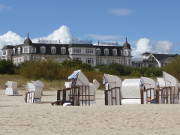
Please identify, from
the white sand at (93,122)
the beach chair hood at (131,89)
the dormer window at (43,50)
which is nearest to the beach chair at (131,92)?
the beach chair hood at (131,89)

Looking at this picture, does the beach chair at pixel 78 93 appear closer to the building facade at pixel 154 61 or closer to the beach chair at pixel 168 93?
the beach chair at pixel 168 93

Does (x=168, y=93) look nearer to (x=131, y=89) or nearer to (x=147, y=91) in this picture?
(x=147, y=91)

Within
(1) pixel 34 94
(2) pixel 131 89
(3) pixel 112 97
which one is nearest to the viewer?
(3) pixel 112 97

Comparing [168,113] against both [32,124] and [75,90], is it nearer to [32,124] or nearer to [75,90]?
[32,124]

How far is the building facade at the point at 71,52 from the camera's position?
88.7 m

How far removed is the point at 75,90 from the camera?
56.4ft

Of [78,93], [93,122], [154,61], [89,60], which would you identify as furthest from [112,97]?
[154,61]

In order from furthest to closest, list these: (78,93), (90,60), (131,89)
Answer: (90,60)
(131,89)
(78,93)

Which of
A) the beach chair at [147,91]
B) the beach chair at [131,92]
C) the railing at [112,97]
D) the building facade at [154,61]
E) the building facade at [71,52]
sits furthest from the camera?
the building facade at [154,61]

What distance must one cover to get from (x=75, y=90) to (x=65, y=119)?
21.1 ft

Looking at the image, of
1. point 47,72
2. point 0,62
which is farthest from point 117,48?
point 47,72

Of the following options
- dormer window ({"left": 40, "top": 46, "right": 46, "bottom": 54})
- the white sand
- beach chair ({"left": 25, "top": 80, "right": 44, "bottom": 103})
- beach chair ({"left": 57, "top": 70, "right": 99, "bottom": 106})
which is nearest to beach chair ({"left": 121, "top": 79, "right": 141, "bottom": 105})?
beach chair ({"left": 57, "top": 70, "right": 99, "bottom": 106})

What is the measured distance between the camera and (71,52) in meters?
90.3

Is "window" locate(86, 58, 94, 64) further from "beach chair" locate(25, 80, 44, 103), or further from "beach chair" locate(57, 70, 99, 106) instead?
"beach chair" locate(57, 70, 99, 106)
